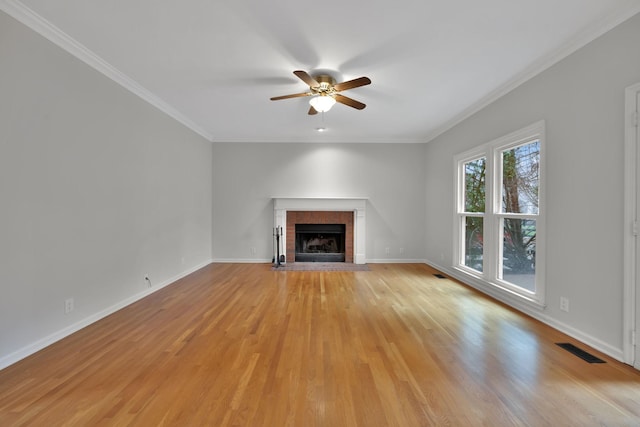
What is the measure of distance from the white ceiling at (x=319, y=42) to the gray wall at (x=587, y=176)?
0.22m

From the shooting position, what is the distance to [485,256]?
12.2 feet

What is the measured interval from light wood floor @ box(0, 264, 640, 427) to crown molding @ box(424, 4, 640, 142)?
260cm

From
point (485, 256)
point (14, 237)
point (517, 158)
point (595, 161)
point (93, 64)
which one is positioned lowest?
point (485, 256)

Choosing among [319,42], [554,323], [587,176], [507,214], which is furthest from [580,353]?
[319,42]

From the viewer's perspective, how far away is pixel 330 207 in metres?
5.79

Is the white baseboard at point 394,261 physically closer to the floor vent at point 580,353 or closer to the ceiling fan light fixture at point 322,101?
the floor vent at point 580,353

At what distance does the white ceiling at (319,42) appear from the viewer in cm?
202

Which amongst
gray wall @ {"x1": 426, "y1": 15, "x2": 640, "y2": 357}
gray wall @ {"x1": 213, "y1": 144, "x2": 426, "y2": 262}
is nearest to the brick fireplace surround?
gray wall @ {"x1": 213, "y1": 144, "x2": 426, "y2": 262}

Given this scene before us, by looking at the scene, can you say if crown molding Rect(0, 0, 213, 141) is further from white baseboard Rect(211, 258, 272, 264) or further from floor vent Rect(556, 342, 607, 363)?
floor vent Rect(556, 342, 607, 363)

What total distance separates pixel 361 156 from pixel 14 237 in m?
5.19

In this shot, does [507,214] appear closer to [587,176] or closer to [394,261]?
[587,176]

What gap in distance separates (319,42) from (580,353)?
11.2ft

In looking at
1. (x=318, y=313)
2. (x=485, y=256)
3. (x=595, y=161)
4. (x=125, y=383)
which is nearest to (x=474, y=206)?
(x=485, y=256)

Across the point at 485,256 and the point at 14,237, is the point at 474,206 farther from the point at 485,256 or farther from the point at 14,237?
the point at 14,237
